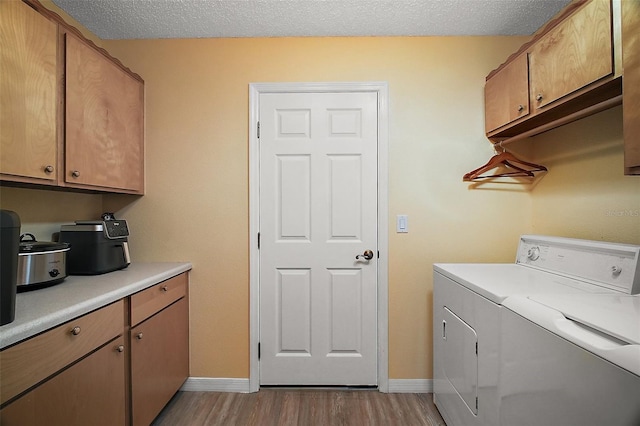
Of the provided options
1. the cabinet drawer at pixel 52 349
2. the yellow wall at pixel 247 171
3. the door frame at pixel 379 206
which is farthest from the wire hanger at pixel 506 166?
the cabinet drawer at pixel 52 349

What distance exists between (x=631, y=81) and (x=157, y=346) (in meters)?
2.44

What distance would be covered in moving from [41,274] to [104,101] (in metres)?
1.00

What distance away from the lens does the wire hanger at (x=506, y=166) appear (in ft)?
6.10

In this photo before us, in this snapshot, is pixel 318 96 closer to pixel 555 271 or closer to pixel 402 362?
pixel 555 271

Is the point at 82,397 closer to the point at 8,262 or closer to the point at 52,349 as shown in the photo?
the point at 52,349

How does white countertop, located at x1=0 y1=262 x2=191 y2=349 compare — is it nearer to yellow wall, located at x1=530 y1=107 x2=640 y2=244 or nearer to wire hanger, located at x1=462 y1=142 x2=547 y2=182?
wire hanger, located at x1=462 y1=142 x2=547 y2=182

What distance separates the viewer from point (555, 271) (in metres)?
1.47

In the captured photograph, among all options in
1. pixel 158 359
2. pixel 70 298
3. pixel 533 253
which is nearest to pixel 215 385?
pixel 158 359

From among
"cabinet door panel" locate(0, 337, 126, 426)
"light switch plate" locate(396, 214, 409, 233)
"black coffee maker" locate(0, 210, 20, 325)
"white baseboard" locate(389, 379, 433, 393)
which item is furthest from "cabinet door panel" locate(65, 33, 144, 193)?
"white baseboard" locate(389, 379, 433, 393)

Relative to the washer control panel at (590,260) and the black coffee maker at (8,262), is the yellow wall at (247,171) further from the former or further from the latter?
the black coffee maker at (8,262)

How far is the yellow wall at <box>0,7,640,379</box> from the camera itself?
1982mm

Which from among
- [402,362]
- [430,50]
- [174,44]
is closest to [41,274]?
[174,44]

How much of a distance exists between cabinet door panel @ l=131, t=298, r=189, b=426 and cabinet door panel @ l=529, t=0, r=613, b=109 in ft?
7.84

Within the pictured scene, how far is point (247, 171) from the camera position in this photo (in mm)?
2004
